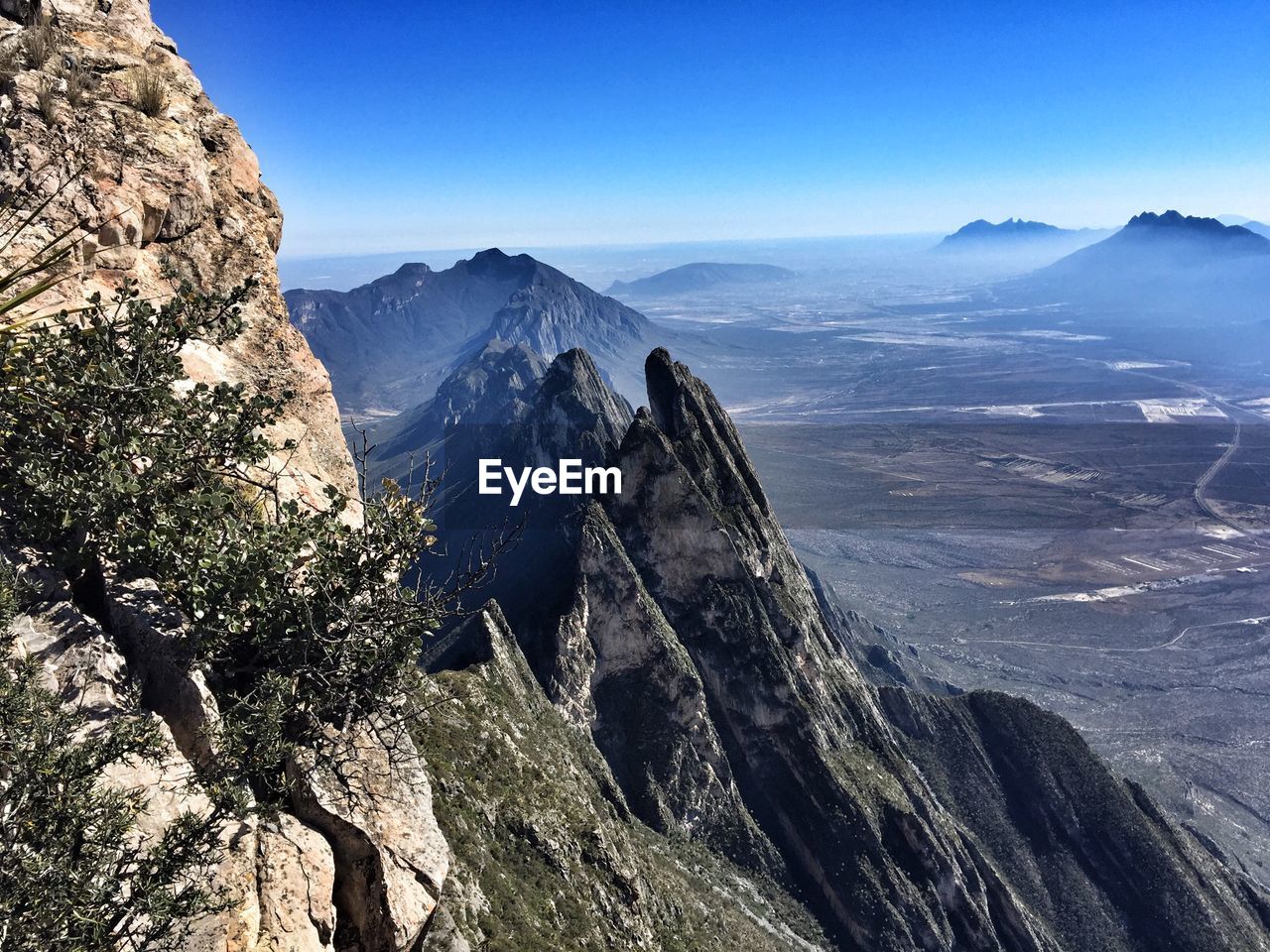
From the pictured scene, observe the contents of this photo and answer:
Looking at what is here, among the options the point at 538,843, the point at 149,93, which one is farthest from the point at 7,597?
the point at 538,843

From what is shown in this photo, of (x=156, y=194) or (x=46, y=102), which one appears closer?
(x=46, y=102)

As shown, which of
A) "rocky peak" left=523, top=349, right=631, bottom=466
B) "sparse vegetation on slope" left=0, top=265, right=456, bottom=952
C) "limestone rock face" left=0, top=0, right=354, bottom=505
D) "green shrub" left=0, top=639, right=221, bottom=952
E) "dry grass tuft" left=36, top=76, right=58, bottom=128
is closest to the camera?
"green shrub" left=0, top=639, right=221, bottom=952

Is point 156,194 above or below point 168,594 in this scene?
above

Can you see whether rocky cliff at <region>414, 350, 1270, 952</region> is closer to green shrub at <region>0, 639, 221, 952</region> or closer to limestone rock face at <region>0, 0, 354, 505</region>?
limestone rock face at <region>0, 0, 354, 505</region>

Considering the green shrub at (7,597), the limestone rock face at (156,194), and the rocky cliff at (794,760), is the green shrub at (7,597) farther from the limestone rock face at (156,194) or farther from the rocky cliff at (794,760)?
the rocky cliff at (794,760)

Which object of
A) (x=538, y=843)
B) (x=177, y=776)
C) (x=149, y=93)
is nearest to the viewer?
(x=177, y=776)

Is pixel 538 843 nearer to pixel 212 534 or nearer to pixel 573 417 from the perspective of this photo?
pixel 212 534

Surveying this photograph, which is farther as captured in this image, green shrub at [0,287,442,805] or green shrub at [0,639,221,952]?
green shrub at [0,287,442,805]

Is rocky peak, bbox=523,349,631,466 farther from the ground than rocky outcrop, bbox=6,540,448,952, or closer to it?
closer to it

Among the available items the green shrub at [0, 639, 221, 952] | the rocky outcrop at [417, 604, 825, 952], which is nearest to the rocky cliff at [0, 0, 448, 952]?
the green shrub at [0, 639, 221, 952]

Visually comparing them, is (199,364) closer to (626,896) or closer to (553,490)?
(626,896)
